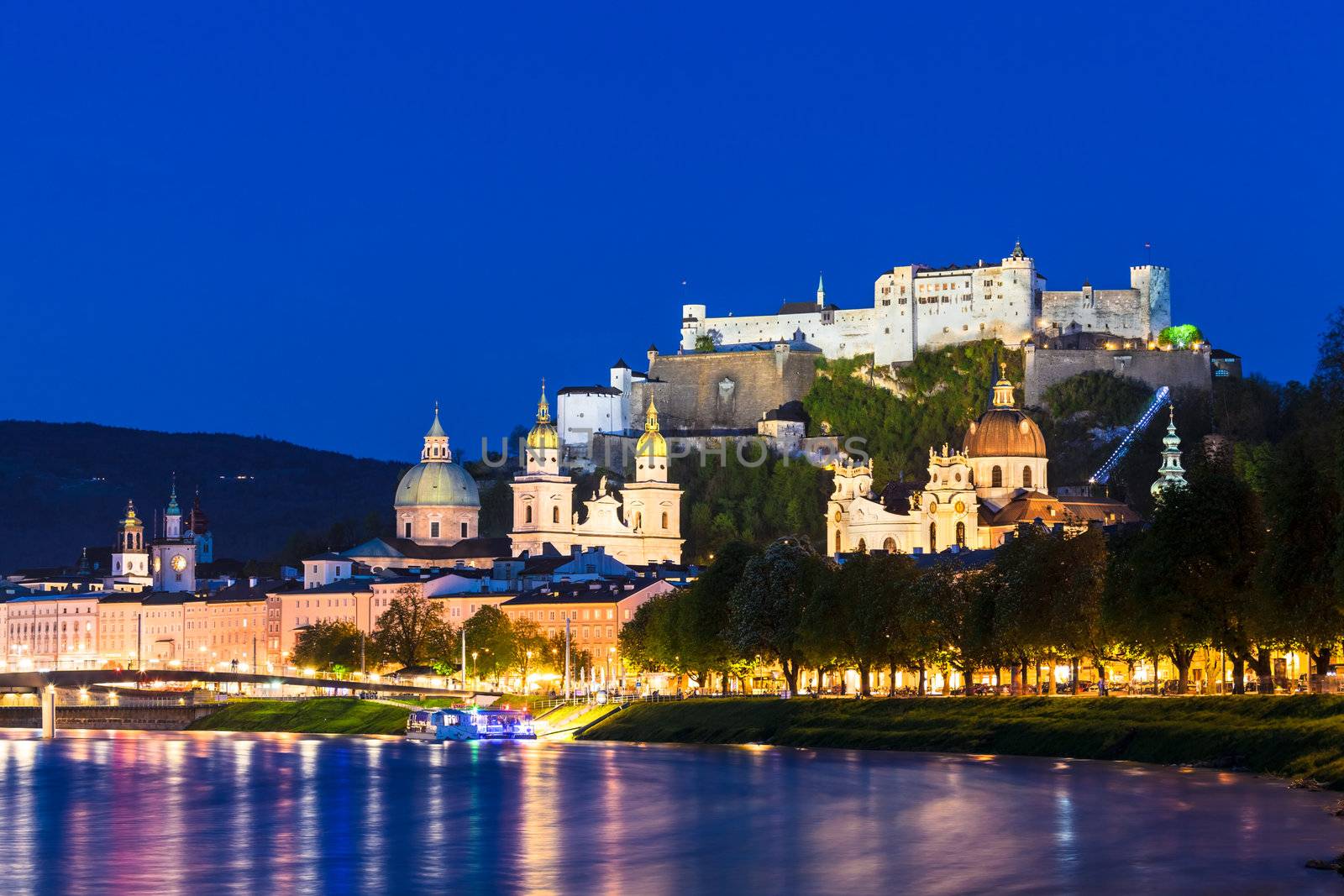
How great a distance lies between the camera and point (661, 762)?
253ft

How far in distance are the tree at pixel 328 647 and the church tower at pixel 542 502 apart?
19478 millimetres

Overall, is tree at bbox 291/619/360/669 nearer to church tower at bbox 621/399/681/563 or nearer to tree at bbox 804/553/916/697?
church tower at bbox 621/399/681/563

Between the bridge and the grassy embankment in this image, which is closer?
the grassy embankment

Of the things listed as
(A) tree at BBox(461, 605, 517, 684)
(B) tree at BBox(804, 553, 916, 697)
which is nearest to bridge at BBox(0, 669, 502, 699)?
(A) tree at BBox(461, 605, 517, 684)

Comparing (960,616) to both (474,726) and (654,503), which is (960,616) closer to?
(474,726)

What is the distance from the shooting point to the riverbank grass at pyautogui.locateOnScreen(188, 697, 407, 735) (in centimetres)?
11306

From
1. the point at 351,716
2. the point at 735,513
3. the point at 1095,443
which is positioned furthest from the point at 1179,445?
the point at 351,716

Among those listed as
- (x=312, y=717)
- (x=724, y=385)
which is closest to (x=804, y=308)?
(x=724, y=385)

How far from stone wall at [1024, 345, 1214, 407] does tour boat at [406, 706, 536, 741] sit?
70185 mm

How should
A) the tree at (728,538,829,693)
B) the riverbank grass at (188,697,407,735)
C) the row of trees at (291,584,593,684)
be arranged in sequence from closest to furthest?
1. the tree at (728,538,829,693)
2. the riverbank grass at (188,697,407,735)
3. the row of trees at (291,584,593,684)

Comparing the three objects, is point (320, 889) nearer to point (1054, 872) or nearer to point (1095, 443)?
point (1054, 872)

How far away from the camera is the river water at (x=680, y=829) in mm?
45844

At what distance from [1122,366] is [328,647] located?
177ft

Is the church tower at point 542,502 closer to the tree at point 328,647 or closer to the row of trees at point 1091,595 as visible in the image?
the tree at point 328,647
